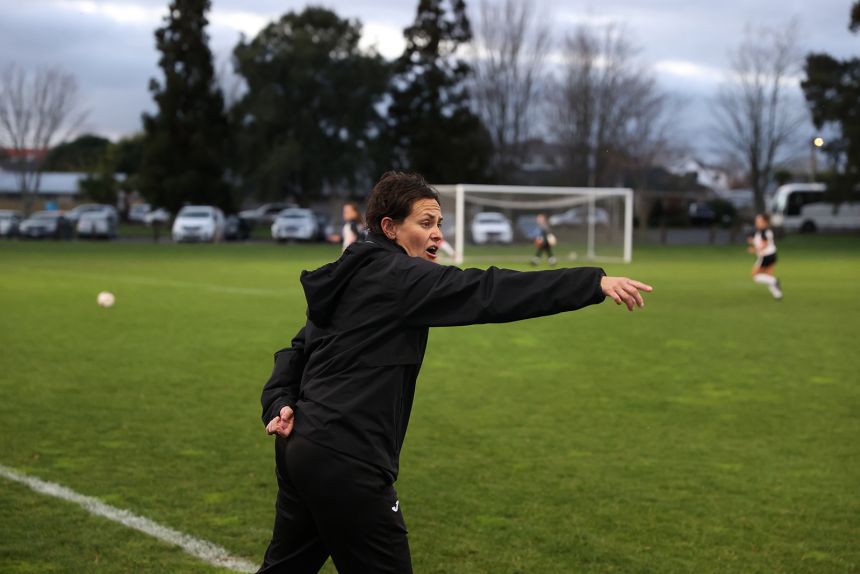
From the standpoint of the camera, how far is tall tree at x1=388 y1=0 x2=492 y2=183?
61812mm

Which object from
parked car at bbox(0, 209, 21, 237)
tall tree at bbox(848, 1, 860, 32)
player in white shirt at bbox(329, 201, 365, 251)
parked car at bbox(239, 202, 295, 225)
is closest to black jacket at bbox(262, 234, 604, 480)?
player in white shirt at bbox(329, 201, 365, 251)

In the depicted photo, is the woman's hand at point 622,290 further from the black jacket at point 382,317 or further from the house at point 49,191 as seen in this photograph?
the house at point 49,191

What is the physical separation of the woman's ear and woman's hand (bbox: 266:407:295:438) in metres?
0.63

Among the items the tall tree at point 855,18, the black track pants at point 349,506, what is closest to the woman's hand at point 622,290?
the black track pants at point 349,506

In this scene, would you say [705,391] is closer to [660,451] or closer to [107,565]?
[660,451]

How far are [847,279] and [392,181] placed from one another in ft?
86.3

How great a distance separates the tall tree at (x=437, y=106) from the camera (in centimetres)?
6181

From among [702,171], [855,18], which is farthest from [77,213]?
[702,171]

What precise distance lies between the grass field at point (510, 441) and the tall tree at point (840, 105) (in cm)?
4324

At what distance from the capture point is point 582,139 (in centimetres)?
6266

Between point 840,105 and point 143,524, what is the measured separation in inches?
2237

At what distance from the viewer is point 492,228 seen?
4134 centimetres

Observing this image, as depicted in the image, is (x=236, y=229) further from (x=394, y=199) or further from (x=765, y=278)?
(x=394, y=199)

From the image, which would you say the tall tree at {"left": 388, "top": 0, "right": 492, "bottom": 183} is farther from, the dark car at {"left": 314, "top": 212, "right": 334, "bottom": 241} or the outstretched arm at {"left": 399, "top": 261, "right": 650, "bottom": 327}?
the outstretched arm at {"left": 399, "top": 261, "right": 650, "bottom": 327}
